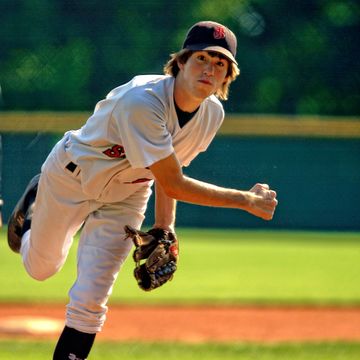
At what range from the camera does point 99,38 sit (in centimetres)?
768

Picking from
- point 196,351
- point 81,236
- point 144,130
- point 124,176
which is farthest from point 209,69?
point 196,351

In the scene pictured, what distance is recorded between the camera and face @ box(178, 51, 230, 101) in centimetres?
328

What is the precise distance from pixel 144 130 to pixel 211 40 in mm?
378

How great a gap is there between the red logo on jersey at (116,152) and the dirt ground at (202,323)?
2.42 metres

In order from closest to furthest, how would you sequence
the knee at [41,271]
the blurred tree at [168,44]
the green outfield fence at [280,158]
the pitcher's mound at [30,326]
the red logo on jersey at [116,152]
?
1. the red logo on jersey at [116,152]
2. the knee at [41,271]
3. the pitcher's mound at [30,326]
4. the blurred tree at [168,44]
5. the green outfield fence at [280,158]

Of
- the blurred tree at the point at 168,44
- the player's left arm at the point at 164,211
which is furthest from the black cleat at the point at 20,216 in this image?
the blurred tree at the point at 168,44

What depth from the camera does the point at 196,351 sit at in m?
5.29

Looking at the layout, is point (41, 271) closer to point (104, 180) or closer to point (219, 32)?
point (104, 180)

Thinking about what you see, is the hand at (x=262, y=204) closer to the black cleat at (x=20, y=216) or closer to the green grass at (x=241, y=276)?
the black cleat at (x=20, y=216)

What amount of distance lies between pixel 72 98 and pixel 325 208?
2.24 m

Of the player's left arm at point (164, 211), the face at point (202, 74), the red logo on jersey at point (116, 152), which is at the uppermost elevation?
the face at point (202, 74)

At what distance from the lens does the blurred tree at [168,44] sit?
759 cm

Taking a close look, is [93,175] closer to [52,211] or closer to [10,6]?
[52,211]

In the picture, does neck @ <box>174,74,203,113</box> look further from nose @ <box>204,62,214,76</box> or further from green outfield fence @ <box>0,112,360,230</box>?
green outfield fence @ <box>0,112,360,230</box>
